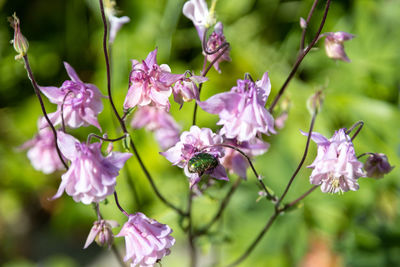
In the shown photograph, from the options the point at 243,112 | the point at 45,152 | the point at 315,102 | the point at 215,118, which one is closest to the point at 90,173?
the point at 243,112

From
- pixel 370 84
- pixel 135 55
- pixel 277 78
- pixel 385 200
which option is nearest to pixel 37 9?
pixel 135 55

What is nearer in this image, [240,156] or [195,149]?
[195,149]

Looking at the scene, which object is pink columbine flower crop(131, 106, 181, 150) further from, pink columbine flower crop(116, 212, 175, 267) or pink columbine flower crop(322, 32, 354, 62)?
pink columbine flower crop(322, 32, 354, 62)

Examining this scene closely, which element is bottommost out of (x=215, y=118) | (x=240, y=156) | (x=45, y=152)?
(x=215, y=118)

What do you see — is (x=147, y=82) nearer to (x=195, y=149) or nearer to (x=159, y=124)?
(x=195, y=149)

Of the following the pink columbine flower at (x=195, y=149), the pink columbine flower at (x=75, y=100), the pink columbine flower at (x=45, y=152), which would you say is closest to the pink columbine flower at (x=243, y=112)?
the pink columbine flower at (x=195, y=149)

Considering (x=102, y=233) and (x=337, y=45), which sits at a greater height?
(x=337, y=45)

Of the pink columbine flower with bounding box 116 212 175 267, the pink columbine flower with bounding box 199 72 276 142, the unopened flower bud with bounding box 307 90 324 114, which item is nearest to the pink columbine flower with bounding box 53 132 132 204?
the pink columbine flower with bounding box 116 212 175 267

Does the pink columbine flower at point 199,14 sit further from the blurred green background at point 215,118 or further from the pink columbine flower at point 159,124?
the blurred green background at point 215,118

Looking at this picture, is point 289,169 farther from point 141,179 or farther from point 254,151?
point 254,151
